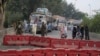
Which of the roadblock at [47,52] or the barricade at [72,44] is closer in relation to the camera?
the roadblock at [47,52]

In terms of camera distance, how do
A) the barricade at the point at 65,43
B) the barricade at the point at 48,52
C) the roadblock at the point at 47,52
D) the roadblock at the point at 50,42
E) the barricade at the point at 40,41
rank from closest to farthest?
1. the roadblock at the point at 47,52
2. the barricade at the point at 48,52
3. the roadblock at the point at 50,42
4. the barricade at the point at 65,43
5. the barricade at the point at 40,41

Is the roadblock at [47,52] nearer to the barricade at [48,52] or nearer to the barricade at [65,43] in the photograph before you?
the barricade at [48,52]

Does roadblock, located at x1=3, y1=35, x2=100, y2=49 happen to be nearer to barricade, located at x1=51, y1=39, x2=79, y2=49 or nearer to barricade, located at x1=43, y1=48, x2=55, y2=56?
barricade, located at x1=51, y1=39, x2=79, y2=49

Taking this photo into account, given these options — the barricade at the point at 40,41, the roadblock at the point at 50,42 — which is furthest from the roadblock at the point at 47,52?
the barricade at the point at 40,41

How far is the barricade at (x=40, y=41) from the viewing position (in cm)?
2456

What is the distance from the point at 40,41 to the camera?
25.8m

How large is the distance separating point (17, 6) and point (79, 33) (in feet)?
143

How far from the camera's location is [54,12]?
12469 cm

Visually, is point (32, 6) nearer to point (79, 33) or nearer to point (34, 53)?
point (79, 33)

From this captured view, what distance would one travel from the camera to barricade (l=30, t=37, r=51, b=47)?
24.6 metres

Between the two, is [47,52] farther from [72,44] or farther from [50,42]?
[72,44]

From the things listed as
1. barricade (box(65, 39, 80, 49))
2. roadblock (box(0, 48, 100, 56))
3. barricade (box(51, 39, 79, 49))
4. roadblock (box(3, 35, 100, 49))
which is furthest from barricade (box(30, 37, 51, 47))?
roadblock (box(0, 48, 100, 56))

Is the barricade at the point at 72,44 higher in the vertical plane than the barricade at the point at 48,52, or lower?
lower

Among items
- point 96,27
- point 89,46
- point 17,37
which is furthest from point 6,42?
point 96,27
